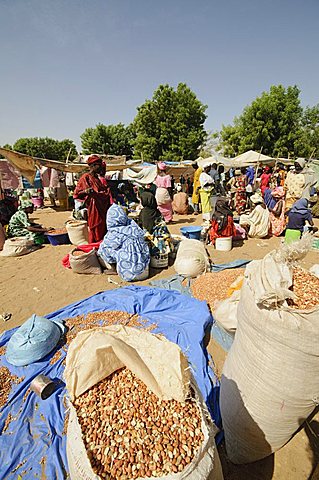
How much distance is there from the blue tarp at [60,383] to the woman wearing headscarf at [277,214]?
4.43m

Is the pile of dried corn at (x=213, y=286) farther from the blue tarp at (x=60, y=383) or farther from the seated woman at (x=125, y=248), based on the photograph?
the seated woman at (x=125, y=248)

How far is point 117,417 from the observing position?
1.01 metres

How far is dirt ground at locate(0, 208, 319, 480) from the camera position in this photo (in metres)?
1.50

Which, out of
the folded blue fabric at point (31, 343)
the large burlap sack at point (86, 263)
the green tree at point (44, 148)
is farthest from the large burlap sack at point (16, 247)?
the green tree at point (44, 148)

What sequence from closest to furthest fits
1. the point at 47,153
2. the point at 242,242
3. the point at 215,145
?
the point at 242,242, the point at 215,145, the point at 47,153

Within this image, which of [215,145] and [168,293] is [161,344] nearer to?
[168,293]

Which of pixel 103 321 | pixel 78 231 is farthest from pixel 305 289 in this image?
pixel 78 231

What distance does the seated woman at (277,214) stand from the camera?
636 cm

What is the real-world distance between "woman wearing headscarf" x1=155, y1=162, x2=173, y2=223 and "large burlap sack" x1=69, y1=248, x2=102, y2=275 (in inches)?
162

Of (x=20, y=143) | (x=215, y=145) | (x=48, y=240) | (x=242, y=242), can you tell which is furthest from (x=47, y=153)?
(x=242, y=242)

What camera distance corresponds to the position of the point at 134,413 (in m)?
1.02

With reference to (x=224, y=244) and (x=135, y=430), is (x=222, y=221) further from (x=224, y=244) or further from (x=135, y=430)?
(x=135, y=430)

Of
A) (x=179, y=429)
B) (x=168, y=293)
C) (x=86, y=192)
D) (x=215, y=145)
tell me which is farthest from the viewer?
(x=215, y=145)

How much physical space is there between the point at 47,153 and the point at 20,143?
5.30 metres
